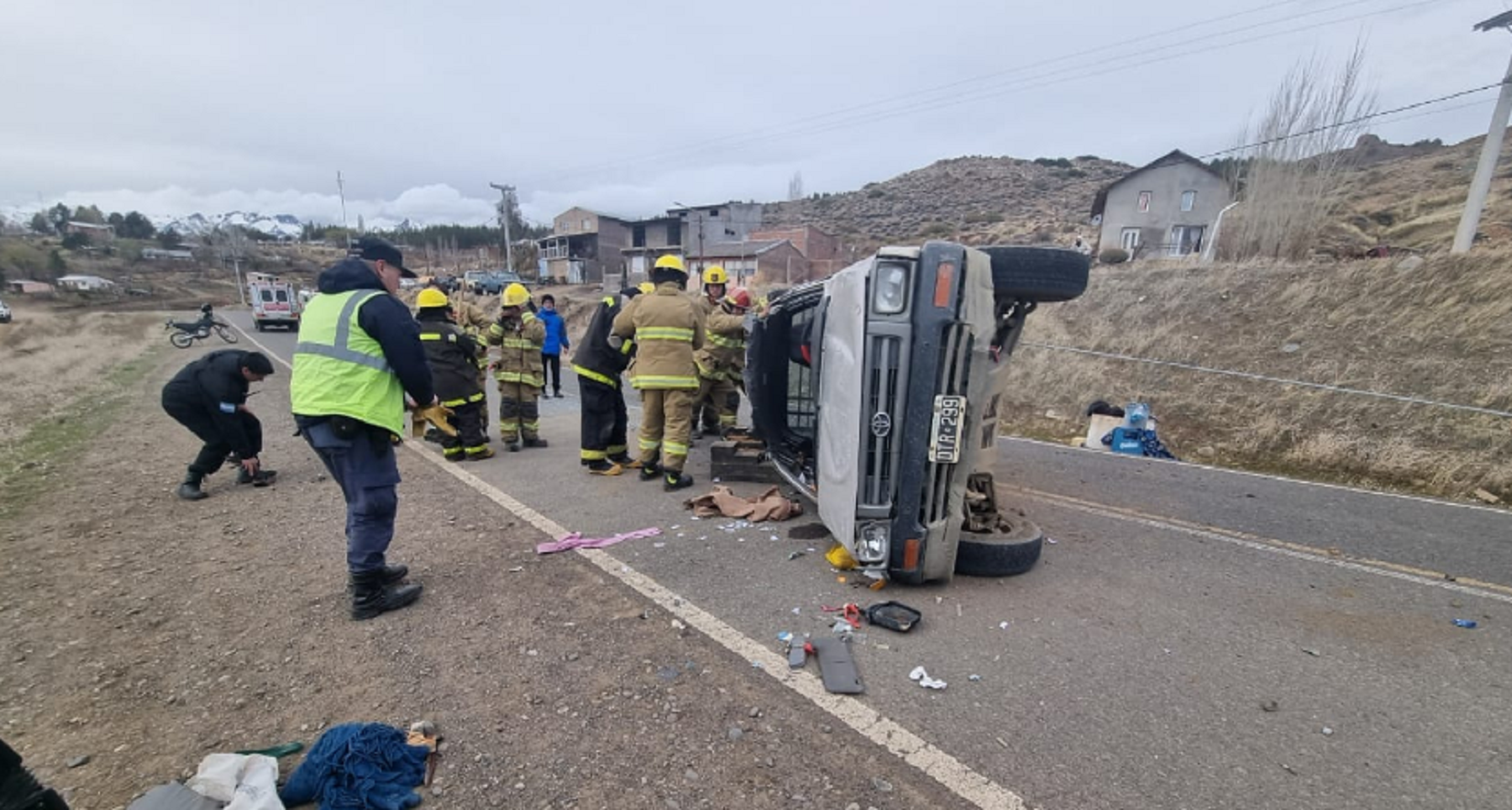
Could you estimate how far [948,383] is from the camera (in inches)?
117

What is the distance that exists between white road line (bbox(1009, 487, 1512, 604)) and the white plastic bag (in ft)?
15.9

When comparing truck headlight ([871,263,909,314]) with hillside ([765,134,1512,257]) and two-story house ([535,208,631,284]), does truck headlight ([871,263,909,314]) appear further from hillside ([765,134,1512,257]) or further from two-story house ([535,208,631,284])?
two-story house ([535,208,631,284])

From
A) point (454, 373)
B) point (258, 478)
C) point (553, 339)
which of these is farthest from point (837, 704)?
point (553, 339)

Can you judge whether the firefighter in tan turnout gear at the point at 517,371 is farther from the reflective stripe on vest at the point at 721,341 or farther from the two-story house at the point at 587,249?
the two-story house at the point at 587,249

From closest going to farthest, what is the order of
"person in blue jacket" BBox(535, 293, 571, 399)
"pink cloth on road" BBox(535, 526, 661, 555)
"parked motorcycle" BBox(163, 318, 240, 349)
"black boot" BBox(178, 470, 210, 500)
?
"pink cloth on road" BBox(535, 526, 661, 555) < "black boot" BBox(178, 470, 210, 500) < "person in blue jacket" BBox(535, 293, 571, 399) < "parked motorcycle" BBox(163, 318, 240, 349)

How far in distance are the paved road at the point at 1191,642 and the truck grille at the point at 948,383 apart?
1.71 ft

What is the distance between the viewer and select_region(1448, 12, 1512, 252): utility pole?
9.52m

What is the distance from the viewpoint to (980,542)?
3.42 metres

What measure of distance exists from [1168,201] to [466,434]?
39.7m

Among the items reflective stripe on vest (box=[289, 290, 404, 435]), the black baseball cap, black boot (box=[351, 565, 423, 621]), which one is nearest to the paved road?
black boot (box=[351, 565, 423, 621])

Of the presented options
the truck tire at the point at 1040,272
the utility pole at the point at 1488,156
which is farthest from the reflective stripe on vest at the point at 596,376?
the utility pole at the point at 1488,156

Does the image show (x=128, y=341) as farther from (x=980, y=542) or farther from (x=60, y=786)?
(x=980, y=542)

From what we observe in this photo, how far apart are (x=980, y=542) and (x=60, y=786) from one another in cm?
378

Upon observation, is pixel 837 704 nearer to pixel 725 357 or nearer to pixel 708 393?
pixel 725 357
